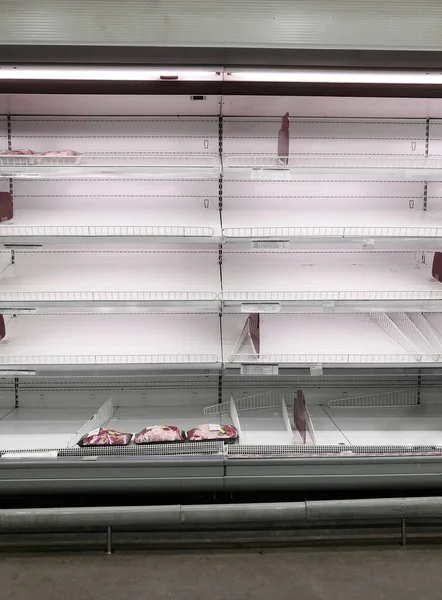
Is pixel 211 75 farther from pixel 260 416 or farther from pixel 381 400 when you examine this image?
pixel 381 400

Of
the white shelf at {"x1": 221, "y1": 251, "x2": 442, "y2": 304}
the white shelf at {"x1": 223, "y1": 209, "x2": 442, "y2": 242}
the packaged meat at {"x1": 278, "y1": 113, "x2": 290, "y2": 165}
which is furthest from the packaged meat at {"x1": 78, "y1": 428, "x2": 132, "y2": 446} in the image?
the packaged meat at {"x1": 278, "y1": 113, "x2": 290, "y2": 165}

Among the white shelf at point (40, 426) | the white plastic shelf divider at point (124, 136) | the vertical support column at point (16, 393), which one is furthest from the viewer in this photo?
the vertical support column at point (16, 393)

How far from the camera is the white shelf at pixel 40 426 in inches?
122

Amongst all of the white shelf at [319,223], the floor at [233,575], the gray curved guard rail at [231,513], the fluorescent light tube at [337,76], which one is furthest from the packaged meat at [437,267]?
the floor at [233,575]

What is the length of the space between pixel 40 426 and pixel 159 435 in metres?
0.80

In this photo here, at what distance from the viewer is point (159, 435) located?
3.03 meters

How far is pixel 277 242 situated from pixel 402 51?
1.10 meters

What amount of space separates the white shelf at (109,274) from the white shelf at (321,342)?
1.31 ft

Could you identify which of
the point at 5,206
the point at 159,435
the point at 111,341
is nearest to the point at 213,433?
the point at 159,435

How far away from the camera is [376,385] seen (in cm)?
370

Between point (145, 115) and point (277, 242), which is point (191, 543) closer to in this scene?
point (277, 242)

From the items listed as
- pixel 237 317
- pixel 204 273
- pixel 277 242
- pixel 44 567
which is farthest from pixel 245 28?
pixel 44 567

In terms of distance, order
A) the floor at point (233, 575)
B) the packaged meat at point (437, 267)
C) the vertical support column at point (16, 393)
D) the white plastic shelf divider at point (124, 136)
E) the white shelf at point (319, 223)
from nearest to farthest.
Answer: the floor at point (233, 575) → the white shelf at point (319, 223) → the packaged meat at point (437, 267) → the white plastic shelf divider at point (124, 136) → the vertical support column at point (16, 393)

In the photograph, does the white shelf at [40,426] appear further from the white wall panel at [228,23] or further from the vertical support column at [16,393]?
the white wall panel at [228,23]
